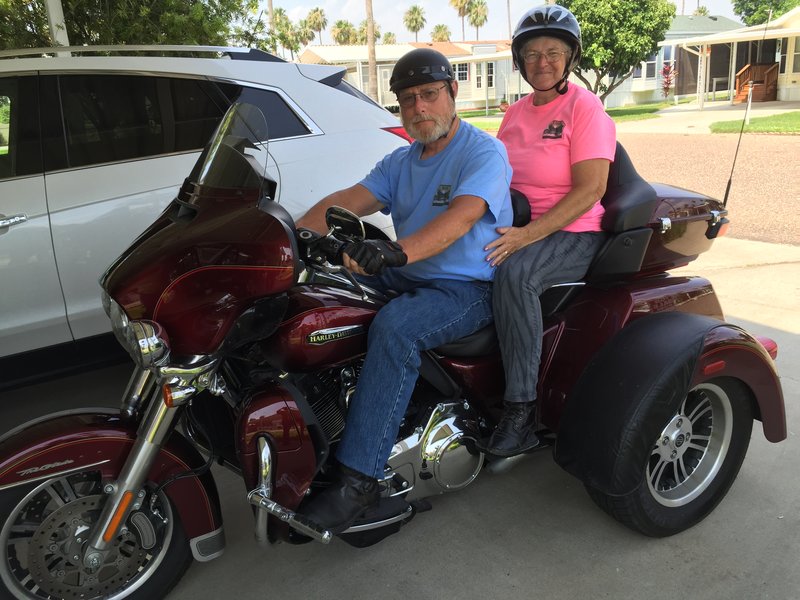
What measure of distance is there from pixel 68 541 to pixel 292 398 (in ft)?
2.71

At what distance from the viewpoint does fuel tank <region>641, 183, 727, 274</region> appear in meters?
2.74

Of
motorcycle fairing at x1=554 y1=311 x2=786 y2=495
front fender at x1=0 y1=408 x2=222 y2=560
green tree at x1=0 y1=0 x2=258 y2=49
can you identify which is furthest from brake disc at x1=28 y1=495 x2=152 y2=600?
green tree at x1=0 y1=0 x2=258 y2=49

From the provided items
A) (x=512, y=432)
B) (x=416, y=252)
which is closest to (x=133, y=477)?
(x=416, y=252)

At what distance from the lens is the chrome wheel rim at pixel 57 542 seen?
6.73 ft

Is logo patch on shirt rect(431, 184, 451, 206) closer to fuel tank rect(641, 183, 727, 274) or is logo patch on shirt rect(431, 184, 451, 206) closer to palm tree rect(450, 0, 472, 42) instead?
fuel tank rect(641, 183, 727, 274)

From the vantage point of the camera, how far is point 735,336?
8.29 feet

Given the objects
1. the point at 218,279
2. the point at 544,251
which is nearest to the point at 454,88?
the point at 544,251

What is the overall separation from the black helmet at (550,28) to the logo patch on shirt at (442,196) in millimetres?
825

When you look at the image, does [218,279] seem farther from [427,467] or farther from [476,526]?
[476,526]

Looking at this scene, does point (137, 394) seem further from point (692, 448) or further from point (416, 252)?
point (692, 448)

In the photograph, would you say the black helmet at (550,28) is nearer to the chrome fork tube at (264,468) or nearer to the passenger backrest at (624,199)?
the passenger backrest at (624,199)

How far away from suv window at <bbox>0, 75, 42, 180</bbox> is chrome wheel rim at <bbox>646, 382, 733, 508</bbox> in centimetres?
321

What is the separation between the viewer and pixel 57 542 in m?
2.09

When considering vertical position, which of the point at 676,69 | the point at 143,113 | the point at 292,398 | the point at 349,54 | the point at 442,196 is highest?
the point at 349,54
